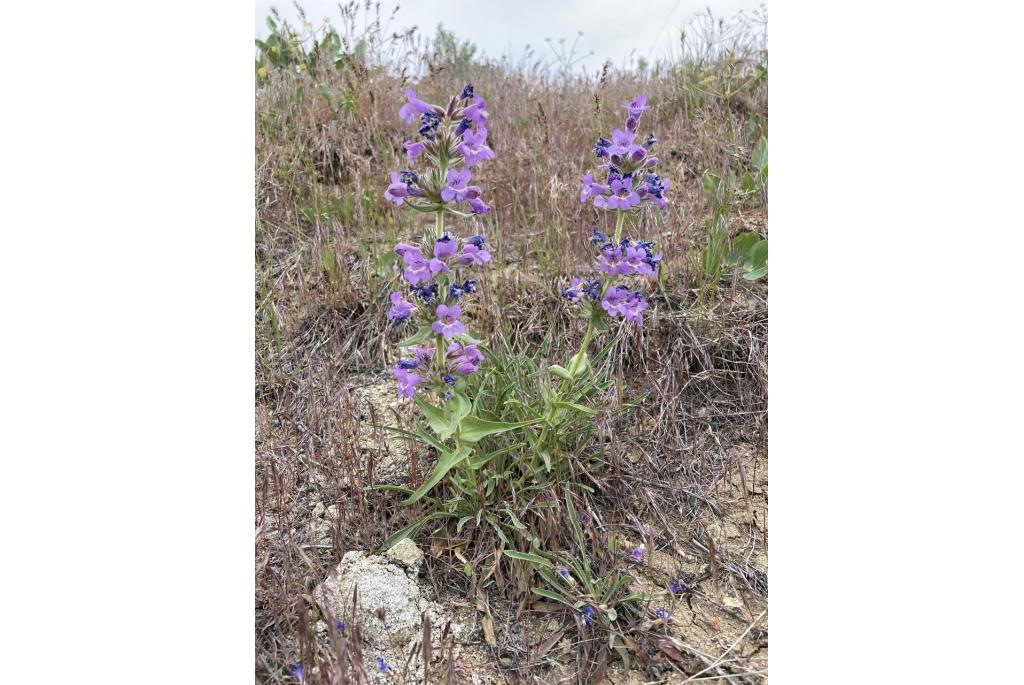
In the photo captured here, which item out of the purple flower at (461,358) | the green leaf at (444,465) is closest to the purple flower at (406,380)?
the purple flower at (461,358)

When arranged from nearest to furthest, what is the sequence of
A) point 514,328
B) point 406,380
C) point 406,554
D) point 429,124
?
point 429,124 → point 406,380 → point 406,554 → point 514,328

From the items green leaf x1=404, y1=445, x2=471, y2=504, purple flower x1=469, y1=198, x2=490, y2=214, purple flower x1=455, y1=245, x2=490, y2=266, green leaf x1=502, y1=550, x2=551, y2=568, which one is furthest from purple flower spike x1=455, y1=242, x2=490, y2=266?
green leaf x1=502, y1=550, x2=551, y2=568

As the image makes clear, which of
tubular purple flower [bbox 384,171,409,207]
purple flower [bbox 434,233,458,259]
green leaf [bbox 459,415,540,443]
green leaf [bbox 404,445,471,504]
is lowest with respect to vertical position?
green leaf [bbox 404,445,471,504]

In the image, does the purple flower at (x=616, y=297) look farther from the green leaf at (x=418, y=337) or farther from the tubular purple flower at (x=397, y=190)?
the tubular purple flower at (x=397, y=190)

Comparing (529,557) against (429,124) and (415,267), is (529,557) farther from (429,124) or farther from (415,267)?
(429,124)

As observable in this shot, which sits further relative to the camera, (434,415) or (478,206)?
(434,415)

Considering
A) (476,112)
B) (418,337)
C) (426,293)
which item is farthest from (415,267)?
(476,112)

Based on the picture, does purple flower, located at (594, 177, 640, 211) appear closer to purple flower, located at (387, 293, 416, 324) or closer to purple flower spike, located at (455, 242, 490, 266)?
purple flower spike, located at (455, 242, 490, 266)
